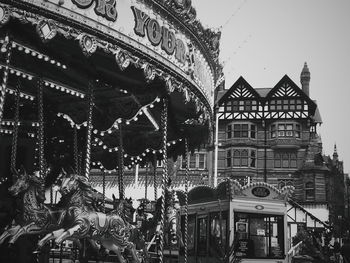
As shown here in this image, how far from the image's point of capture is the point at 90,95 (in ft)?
23.8

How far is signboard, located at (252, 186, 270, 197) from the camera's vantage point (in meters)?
13.0

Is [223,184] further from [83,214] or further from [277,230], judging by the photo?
[83,214]

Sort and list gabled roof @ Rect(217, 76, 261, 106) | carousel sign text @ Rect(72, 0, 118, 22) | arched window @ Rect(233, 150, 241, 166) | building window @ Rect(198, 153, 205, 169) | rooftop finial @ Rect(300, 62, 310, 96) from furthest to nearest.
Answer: rooftop finial @ Rect(300, 62, 310, 96)
gabled roof @ Rect(217, 76, 261, 106)
building window @ Rect(198, 153, 205, 169)
arched window @ Rect(233, 150, 241, 166)
carousel sign text @ Rect(72, 0, 118, 22)

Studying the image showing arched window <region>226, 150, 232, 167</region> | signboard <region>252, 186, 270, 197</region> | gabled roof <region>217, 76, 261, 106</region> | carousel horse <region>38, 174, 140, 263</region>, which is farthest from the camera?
gabled roof <region>217, 76, 261, 106</region>

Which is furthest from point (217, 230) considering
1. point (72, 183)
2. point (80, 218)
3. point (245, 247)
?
point (72, 183)

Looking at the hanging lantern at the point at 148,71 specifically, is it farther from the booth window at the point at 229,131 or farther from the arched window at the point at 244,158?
the booth window at the point at 229,131

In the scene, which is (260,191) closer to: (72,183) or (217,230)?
(217,230)

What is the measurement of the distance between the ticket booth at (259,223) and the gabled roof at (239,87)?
31.1 m

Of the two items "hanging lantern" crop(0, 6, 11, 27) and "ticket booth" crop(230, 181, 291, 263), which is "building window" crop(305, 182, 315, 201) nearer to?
"ticket booth" crop(230, 181, 291, 263)

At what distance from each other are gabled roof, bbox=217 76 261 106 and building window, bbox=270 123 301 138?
12.4 feet

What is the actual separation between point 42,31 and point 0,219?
15.8 feet

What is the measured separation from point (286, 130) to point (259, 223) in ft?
101

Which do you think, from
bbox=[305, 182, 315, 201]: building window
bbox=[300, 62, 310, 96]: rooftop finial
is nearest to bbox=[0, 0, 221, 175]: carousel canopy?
bbox=[305, 182, 315, 201]: building window

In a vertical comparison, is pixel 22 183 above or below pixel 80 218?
above
